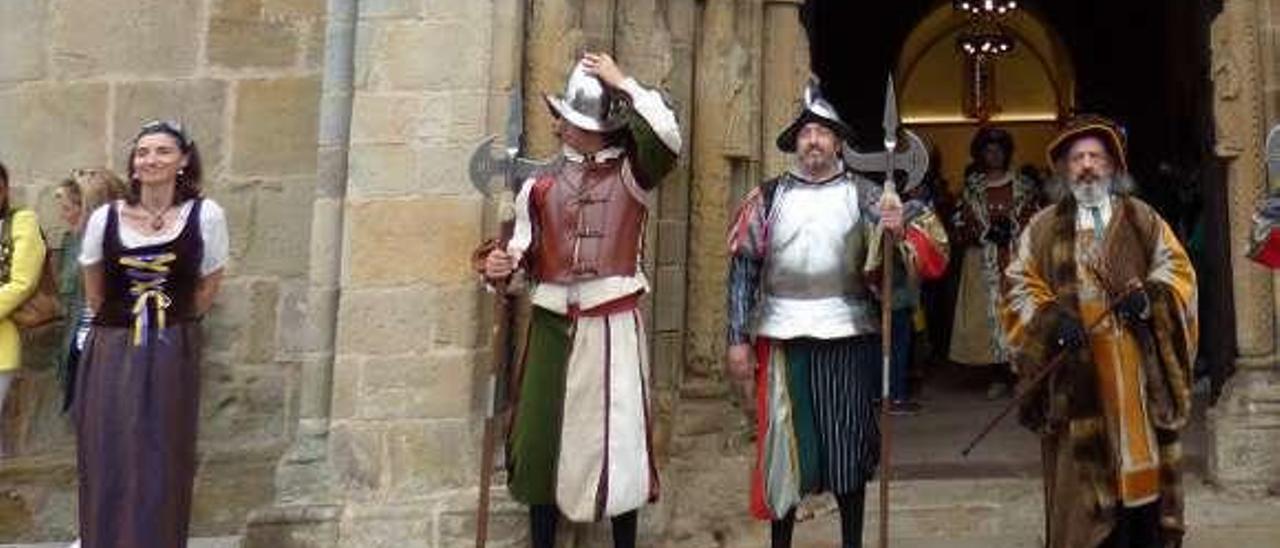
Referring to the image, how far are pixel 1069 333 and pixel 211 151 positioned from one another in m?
3.94

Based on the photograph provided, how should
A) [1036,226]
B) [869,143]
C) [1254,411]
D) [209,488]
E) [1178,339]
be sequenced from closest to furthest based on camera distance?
[1178,339], [1036,226], [1254,411], [209,488], [869,143]

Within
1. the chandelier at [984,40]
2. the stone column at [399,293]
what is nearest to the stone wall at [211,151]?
the stone column at [399,293]

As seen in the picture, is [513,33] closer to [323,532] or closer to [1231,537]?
[323,532]

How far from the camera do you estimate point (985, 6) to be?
11.8 m

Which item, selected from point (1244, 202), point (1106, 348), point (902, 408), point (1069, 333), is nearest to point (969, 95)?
point (902, 408)

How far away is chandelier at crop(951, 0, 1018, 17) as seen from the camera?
1171 cm

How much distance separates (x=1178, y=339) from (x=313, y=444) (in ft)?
10.2

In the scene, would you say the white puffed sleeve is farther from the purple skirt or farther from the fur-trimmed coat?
the fur-trimmed coat

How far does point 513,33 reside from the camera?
15.6 ft

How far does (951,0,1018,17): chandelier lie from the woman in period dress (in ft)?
30.6

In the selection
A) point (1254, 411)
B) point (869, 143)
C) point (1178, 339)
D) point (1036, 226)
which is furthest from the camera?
point (869, 143)

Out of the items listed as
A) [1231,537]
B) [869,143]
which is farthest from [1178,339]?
[869,143]

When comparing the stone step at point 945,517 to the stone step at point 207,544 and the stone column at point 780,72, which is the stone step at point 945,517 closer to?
the stone column at point 780,72

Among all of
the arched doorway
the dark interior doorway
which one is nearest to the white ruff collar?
the dark interior doorway
